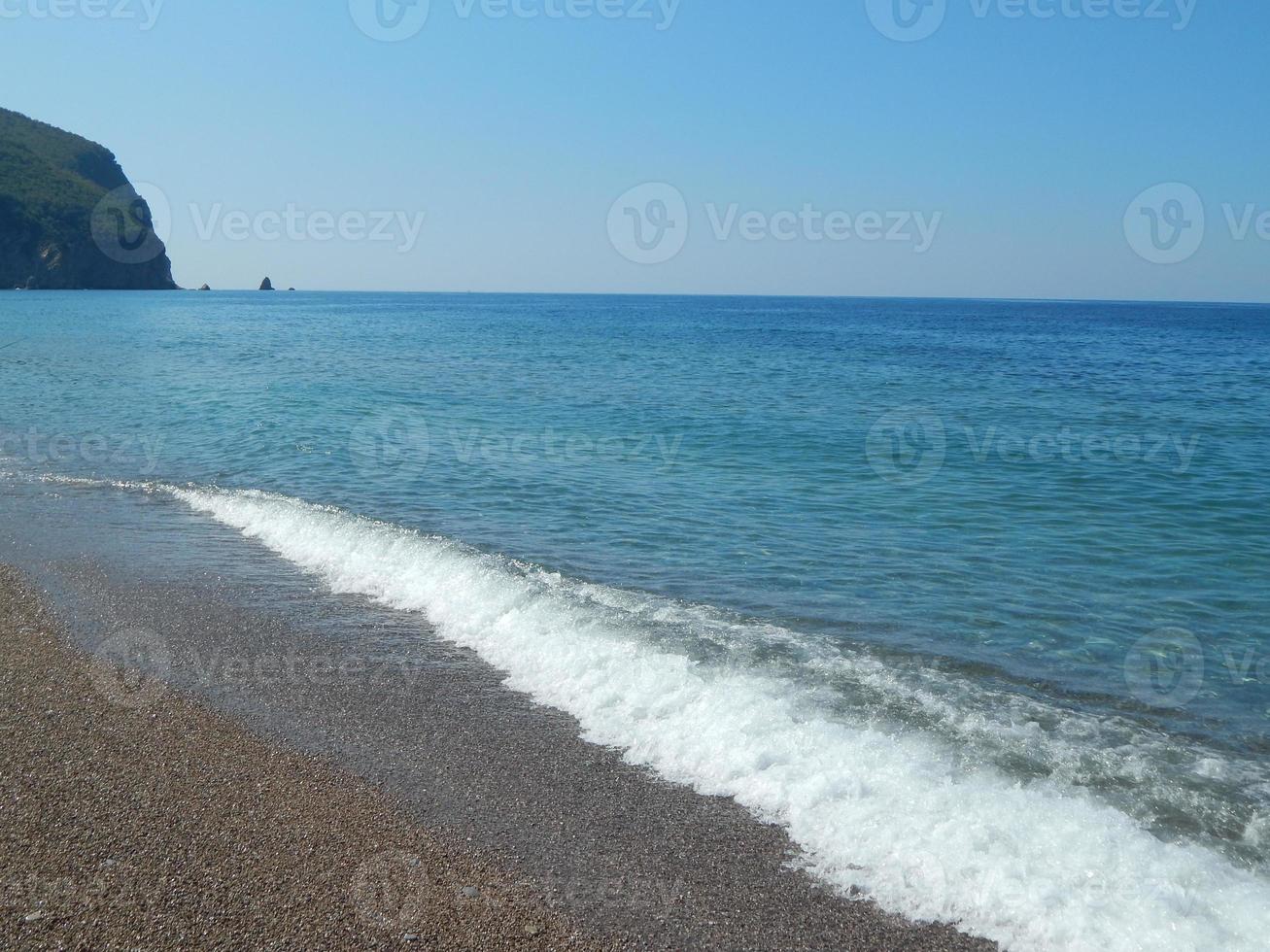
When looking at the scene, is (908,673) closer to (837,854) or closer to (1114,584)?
(837,854)

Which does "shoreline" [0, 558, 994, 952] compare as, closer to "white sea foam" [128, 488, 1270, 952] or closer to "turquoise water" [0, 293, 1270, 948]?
"white sea foam" [128, 488, 1270, 952]

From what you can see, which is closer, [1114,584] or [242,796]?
[242,796]

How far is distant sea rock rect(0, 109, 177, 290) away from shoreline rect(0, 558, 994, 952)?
13467 cm

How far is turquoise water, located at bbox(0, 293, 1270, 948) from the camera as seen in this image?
6.79 m

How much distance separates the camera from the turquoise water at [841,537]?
6793mm

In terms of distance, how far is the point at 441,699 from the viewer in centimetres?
756

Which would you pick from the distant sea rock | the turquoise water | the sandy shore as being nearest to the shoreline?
the sandy shore

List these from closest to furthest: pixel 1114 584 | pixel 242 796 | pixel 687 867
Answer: pixel 687 867
pixel 242 796
pixel 1114 584

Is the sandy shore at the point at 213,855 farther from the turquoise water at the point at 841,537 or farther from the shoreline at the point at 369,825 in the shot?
the turquoise water at the point at 841,537

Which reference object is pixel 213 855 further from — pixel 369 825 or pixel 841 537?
pixel 841 537

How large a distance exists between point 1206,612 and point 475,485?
1133 cm

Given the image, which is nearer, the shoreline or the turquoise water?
the shoreline

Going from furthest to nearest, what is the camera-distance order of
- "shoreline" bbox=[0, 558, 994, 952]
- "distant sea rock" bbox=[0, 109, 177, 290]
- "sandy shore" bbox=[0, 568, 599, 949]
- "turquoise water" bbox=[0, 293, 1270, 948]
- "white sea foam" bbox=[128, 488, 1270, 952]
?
"distant sea rock" bbox=[0, 109, 177, 290]
"turquoise water" bbox=[0, 293, 1270, 948]
"white sea foam" bbox=[128, 488, 1270, 952]
"shoreline" bbox=[0, 558, 994, 952]
"sandy shore" bbox=[0, 568, 599, 949]

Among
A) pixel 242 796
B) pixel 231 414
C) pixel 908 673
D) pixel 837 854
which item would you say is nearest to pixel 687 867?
pixel 837 854
